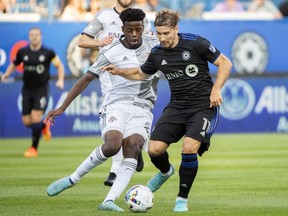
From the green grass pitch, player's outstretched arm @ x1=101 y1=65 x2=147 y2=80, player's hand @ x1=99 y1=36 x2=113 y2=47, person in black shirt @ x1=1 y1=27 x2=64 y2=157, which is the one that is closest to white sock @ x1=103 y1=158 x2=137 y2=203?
the green grass pitch

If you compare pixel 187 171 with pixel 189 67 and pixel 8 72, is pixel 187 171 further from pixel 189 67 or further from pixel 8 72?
pixel 8 72

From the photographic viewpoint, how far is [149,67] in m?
10.7

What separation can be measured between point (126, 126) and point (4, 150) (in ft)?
34.6

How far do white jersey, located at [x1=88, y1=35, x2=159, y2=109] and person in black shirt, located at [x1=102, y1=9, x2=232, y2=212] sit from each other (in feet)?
2.22

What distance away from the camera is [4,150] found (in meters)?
21.3

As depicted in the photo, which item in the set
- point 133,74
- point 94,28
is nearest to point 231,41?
point 94,28

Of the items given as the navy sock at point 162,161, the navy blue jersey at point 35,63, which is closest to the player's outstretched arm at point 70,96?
the navy sock at point 162,161

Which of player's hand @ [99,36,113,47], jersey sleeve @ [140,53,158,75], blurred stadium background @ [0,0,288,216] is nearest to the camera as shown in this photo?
jersey sleeve @ [140,53,158,75]

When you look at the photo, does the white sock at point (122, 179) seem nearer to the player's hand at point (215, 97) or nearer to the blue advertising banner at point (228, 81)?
the player's hand at point (215, 97)

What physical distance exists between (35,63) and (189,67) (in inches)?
456

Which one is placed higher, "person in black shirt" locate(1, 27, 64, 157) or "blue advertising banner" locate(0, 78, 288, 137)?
"person in black shirt" locate(1, 27, 64, 157)

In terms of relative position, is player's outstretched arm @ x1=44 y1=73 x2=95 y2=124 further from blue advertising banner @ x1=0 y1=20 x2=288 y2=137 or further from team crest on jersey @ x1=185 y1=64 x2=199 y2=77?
blue advertising banner @ x1=0 y1=20 x2=288 y2=137

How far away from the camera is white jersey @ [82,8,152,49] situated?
12.9m

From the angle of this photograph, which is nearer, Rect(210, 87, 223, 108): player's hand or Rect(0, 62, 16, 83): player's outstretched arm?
Rect(210, 87, 223, 108): player's hand
